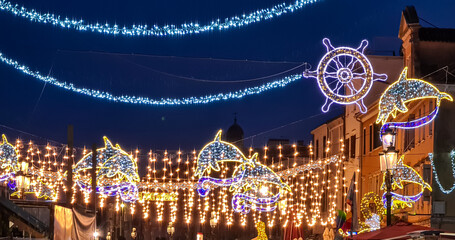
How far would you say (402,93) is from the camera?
87.2 ft

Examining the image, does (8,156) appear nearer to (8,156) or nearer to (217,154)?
(8,156)

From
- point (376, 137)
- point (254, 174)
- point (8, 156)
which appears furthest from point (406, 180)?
point (8, 156)

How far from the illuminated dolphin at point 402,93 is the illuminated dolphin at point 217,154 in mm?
6208

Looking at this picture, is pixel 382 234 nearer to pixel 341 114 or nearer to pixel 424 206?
pixel 424 206

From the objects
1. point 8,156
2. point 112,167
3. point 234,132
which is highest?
point 234,132

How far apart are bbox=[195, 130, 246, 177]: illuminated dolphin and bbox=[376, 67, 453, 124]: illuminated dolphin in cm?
621

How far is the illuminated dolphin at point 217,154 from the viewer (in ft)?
97.9

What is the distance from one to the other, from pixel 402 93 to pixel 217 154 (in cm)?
737

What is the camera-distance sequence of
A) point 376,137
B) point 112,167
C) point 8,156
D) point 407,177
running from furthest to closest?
point 376,137, point 112,167, point 8,156, point 407,177

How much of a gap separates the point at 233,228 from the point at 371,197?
47.3m

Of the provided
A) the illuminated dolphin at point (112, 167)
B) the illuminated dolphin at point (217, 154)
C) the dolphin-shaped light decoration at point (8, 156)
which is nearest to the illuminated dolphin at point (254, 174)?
the illuminated dolphin at point (217, 154)

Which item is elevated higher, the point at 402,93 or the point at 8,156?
the point at 402,93

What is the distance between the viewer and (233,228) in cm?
7481

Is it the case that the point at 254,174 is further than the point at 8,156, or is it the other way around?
the point at 254,174
